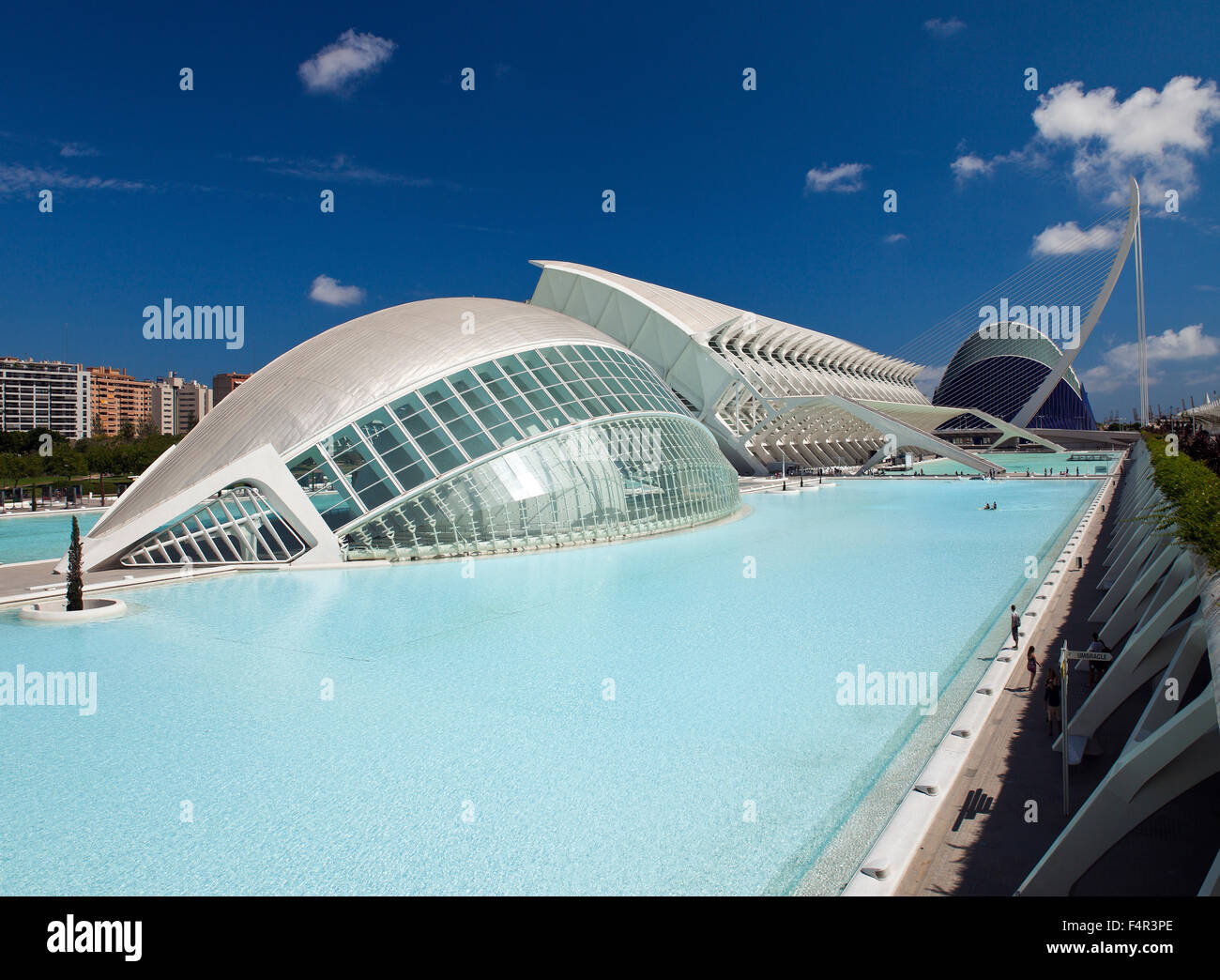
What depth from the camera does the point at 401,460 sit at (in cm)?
1877

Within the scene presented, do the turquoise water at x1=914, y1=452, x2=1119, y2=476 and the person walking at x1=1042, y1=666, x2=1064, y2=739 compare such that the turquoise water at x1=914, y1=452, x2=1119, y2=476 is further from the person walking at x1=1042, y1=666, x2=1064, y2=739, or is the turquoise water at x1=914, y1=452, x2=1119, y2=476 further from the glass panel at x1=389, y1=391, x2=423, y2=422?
the person walking at x1=1042, y1=666, x2=1064, y2=739

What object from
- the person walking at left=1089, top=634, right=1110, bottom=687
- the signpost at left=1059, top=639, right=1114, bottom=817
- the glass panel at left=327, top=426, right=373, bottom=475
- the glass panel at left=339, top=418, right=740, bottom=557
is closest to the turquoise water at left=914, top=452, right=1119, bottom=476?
the glass panel at left=339, top=418, right=740, bottom=557

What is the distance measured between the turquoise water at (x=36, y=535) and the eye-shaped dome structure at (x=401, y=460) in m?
4.21

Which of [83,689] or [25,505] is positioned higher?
[25,505]

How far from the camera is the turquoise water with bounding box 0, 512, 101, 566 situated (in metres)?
20.9

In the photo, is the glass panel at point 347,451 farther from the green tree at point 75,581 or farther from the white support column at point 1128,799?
the white support column at point 1128,799

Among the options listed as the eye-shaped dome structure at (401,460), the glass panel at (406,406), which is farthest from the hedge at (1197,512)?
the glass panel at (406,406)

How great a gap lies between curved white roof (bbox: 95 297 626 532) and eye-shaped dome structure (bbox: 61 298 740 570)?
0.06 metres

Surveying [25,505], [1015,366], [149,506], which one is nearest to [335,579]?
[149,506]

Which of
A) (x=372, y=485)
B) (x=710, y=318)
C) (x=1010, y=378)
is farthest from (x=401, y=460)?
(x=1010, y=378)

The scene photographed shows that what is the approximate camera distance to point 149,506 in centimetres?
1770

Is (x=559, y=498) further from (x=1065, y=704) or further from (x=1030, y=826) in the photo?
(x=1030, y=826)
